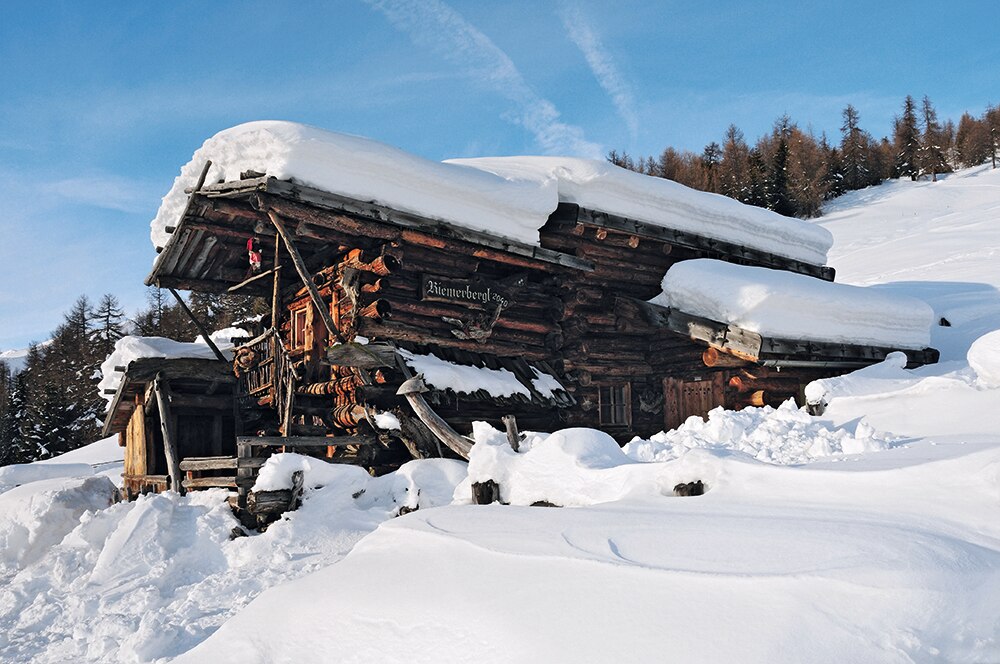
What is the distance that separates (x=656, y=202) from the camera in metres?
13.9

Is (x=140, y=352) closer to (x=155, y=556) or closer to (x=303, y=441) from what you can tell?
(x=303, y=441)

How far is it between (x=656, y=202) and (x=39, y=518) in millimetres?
11011

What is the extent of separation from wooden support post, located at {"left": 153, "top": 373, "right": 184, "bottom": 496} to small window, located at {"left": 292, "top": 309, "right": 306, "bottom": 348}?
7.43 feet

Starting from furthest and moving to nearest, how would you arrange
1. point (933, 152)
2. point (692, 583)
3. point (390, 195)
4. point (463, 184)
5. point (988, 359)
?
point (933, 152) < point (463, 184) < point (390, 195) < point (988, 359) < point (692, 583)

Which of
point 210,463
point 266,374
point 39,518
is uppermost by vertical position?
point 266,374

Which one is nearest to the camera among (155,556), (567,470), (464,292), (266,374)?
(567,470)

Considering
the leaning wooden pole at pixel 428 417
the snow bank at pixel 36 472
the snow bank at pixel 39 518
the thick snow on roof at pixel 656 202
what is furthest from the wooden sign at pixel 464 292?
the snow bank at pixel 36 472

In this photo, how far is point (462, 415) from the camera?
11.9 metres

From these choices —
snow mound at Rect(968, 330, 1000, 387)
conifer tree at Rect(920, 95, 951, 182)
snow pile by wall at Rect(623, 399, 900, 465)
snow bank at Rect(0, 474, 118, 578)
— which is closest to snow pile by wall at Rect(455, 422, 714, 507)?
snow pile by wall at Rect(623, 399, 900, 465)

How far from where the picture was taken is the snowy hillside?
10.1 feet

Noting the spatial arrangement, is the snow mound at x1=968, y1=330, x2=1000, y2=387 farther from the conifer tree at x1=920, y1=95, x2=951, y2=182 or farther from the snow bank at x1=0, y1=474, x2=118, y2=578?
the conifer tree at x1=920, y1=95, x2=951, y2=182

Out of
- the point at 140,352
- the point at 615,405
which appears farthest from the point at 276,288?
the point at 615,405

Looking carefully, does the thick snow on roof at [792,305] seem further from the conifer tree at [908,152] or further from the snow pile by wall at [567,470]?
the conifer tree at [908,152]

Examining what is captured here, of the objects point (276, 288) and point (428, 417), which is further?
point (276, 288)
